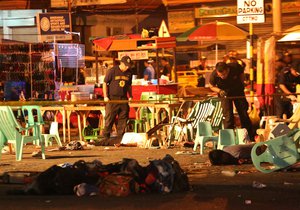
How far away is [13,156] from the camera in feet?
54.7

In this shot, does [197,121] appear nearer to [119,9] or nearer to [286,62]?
[286,62]

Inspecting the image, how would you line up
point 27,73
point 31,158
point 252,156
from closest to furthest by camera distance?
1. point 252,156
2. point 31,158
3. point 27,73

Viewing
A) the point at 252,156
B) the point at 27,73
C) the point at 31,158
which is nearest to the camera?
the point at 252,156

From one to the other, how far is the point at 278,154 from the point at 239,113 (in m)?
5.89

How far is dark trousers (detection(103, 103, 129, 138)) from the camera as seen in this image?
1908cm

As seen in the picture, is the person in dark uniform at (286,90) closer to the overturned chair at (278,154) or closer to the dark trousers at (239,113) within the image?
Answer: the dark trousers at (239,113)

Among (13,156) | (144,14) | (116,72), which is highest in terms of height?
(144,14)

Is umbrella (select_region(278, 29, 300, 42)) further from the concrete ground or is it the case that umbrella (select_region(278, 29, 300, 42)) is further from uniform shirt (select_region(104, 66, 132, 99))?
the concrete ground

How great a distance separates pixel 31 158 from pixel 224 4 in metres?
18.9

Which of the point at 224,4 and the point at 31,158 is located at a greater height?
the point at 224,4

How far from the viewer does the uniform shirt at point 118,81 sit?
19.2m

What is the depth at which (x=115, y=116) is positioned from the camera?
19203 mm

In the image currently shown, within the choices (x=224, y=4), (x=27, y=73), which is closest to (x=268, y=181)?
(x=27, y=73)

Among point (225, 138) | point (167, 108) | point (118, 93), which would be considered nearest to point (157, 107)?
point (167, 108)
